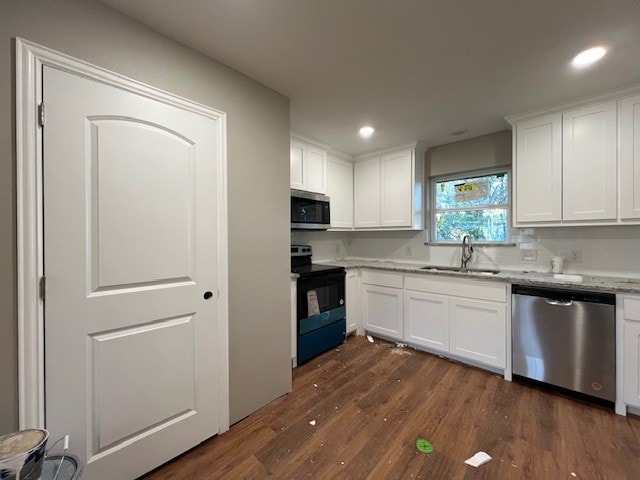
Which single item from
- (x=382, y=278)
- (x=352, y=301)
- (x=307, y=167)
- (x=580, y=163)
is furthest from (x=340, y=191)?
(x=580, y=163)

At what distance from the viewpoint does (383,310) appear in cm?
321

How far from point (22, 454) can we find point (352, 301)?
2776 mm

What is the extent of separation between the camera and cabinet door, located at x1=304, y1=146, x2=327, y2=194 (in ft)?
10.2

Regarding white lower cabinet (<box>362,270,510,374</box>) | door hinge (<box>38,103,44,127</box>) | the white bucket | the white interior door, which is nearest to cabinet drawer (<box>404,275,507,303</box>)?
white lower cabinet (<box>362,270,510,374</box>)

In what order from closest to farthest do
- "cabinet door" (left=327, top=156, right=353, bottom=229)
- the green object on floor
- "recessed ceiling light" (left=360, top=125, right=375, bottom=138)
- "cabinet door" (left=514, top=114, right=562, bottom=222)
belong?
the green object on floor
"cabinet door" (left=514, top=114, right=562, bottom=222)
"recessed ceiling light" (left=360, top=125, right=375, bottom=138)
"cabinet door" (left=327, top=156, right=353, bottom=229)

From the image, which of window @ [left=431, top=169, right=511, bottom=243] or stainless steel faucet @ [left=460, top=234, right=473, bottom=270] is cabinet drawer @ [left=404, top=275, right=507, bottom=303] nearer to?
stainless steel faucet @ [left=460, top=234, right=473, bottom=270]

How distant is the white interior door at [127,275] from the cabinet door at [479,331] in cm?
219

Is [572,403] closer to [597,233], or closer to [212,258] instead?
[597,233]

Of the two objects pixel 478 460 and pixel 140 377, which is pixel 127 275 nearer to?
pixel 140 377

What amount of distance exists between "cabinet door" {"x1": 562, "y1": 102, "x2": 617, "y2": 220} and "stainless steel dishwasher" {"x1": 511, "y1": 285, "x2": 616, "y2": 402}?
702 mm

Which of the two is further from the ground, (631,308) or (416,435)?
(631,308)

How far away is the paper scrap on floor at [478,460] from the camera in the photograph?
4.88 feet

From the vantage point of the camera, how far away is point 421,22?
4.64 ft

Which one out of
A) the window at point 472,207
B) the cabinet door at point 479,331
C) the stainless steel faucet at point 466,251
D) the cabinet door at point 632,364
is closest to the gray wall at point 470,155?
the window at point 472,207
